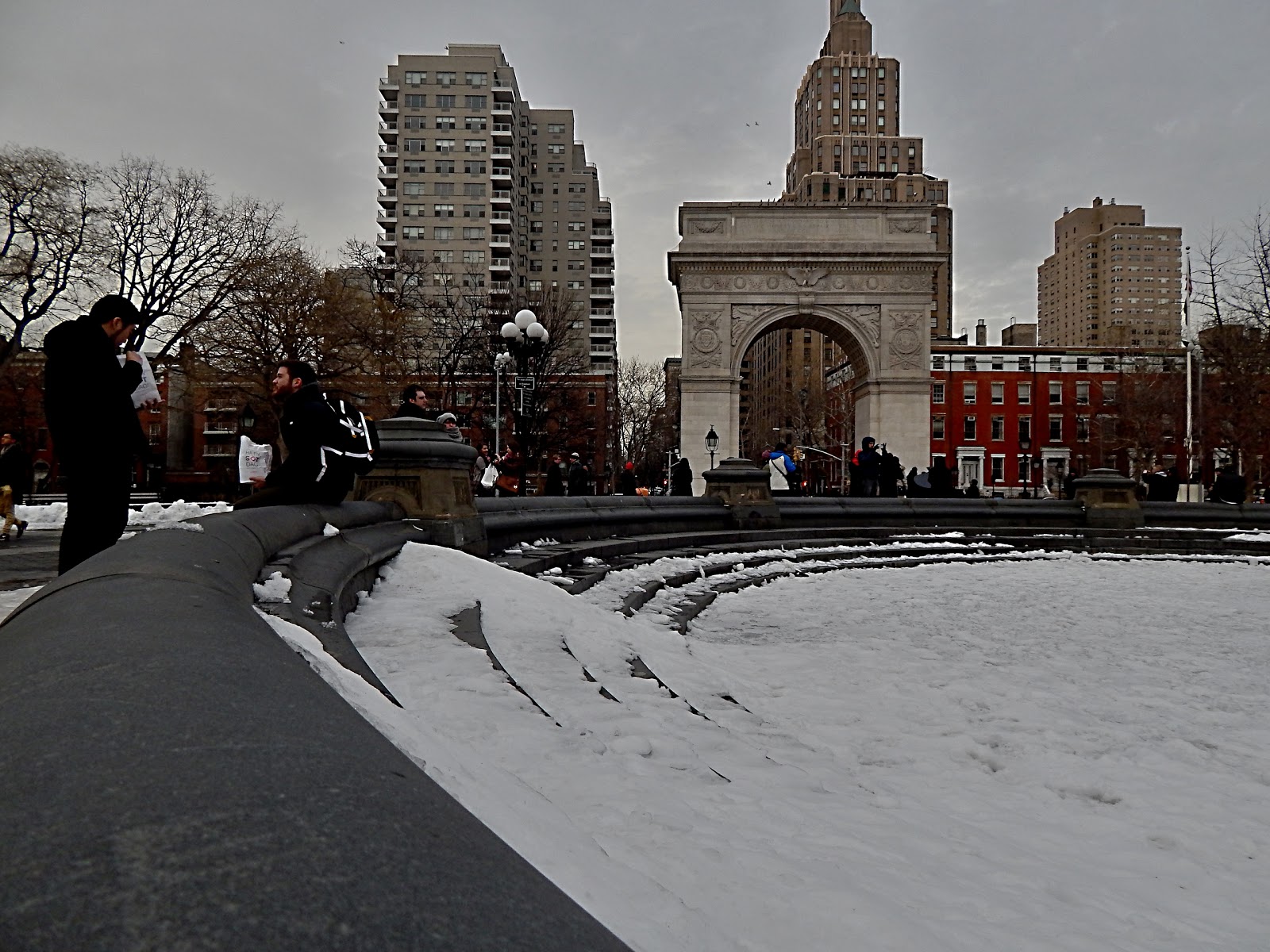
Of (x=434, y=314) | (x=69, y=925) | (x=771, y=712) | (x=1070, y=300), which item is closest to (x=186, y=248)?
(x=434, y=314)

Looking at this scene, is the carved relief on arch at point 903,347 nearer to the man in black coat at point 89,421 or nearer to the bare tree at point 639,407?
the bare tree at point 639,407

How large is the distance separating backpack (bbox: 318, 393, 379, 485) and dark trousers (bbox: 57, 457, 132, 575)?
1238mm

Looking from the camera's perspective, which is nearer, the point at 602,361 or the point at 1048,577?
the point at 1048,577

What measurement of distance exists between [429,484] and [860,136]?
134708 millimetres

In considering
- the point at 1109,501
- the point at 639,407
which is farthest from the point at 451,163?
the point at 1109,501

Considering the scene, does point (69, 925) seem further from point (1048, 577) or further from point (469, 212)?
point (469, 212)

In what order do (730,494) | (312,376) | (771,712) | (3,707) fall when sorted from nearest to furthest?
(3,707) → (771,712) → (312,376) → (730,494)

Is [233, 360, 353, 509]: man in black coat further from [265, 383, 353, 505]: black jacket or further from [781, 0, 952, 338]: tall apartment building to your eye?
[781, 0, 952, 338]: tall apartment building

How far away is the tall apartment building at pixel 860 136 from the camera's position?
12269 cm

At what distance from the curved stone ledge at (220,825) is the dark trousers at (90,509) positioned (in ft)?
10.4

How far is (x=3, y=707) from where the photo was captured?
1022 mm

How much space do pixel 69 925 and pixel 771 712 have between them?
337 cm

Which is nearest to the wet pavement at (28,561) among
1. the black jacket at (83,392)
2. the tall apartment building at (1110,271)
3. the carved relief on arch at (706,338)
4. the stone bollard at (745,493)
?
the black jacket at (83,392)

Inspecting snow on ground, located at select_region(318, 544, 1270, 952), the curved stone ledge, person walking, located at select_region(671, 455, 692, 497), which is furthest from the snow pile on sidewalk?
person walking, located at select_region(671, 455, 692, 497)
